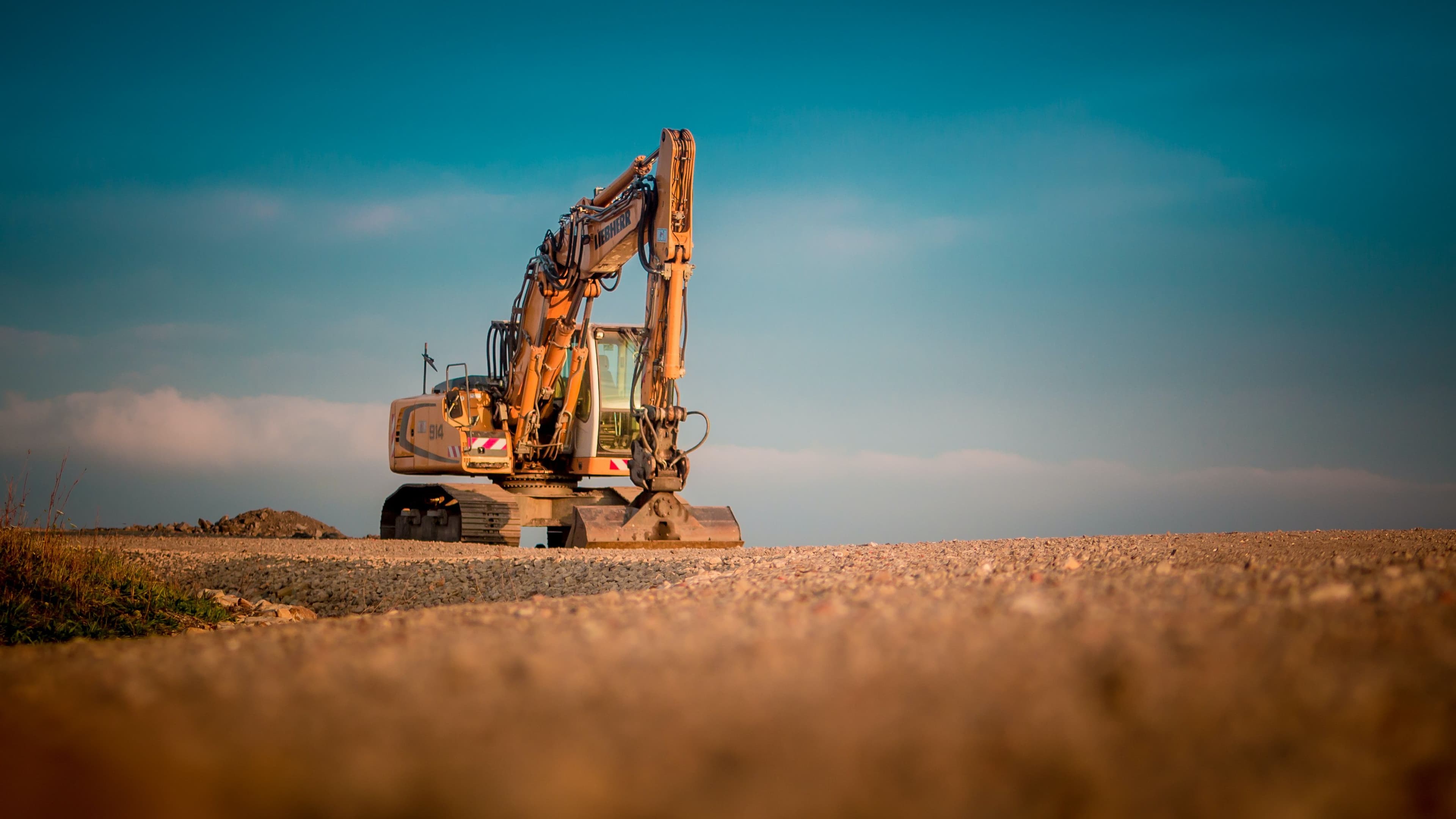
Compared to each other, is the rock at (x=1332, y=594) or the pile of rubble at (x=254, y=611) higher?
the rock at (x=1332, y=594)

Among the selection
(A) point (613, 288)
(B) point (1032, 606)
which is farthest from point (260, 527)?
(B) point (1032, 606)

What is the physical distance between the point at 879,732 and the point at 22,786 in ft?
4.83

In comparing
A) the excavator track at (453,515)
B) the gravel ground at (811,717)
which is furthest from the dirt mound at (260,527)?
the gravel ground at (811,717)

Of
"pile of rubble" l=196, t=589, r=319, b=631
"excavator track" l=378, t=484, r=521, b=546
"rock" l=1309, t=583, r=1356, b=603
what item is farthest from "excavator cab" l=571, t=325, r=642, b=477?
"rock" l=1309, t=583, r=1356, b=603

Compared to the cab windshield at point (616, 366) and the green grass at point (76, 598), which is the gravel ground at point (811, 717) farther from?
the cab windshield at point (616, 366)

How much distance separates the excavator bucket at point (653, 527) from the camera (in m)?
11.5

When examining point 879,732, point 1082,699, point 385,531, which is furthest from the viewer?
point 385,531

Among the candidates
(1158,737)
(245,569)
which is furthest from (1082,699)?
(245,569)

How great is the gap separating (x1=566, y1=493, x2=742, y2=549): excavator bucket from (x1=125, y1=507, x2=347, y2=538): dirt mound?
863cm

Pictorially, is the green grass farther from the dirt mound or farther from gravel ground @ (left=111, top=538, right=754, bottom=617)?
the dirt mound

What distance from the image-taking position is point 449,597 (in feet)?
22.8

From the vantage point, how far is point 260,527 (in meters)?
18.7

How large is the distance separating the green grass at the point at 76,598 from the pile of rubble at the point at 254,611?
4.3 inches

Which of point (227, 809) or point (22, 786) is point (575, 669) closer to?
point (227, 809)
